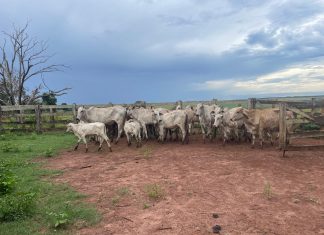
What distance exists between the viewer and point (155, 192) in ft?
24.4

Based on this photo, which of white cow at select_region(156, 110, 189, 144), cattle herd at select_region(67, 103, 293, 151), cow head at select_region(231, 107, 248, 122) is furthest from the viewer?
white cow at select_region(156, 110, 189, 144)

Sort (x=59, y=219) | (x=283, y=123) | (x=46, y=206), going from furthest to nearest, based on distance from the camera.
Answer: (x=283, y=123)
(x=46, y=206)
(x=59, y=219)

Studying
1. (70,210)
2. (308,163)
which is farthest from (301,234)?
(308,163)

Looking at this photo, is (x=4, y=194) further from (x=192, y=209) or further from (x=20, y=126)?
(x=20, y=126)

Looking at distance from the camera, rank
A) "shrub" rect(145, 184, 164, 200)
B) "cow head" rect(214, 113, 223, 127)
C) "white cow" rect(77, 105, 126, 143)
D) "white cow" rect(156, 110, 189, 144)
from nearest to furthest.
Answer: "shrub" rect(145, 184, 164, 200)
"cow head" rect(214, 113, 223, 127)
"white cow" rect(156, 110, 189, 144)
"white cow" rect(77, 105, 126, 143)

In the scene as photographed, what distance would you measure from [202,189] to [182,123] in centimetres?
729

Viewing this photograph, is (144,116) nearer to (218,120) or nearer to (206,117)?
(206,117)

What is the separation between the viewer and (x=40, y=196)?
7.76m

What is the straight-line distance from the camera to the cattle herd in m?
13.8

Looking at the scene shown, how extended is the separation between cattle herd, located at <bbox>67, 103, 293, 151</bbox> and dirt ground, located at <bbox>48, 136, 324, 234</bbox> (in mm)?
1251

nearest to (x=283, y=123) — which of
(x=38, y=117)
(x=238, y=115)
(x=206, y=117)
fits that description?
(x=238, y=115)

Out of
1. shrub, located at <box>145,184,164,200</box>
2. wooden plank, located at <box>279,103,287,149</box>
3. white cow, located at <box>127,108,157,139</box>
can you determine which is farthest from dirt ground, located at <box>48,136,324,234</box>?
white cow, located at <box>127,108,157,139</box>

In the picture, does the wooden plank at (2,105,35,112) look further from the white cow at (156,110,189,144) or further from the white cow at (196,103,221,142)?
the white cow at (196,103,221,142)

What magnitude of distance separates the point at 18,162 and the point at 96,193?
4766 millimetres
